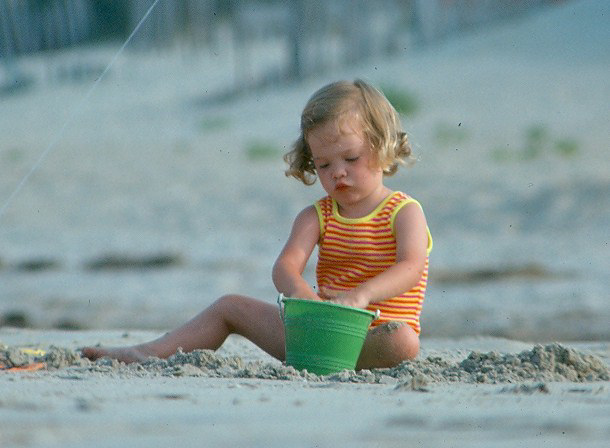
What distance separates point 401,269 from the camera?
3.59 m

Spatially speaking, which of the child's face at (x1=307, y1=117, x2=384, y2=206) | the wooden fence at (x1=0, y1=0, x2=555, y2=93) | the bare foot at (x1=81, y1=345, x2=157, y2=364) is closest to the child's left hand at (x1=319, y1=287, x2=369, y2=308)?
the child's face at (x1=307, y1=117, x2=384, y2=206)

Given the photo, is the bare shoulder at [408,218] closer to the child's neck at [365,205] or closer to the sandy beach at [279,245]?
the child's neck at [365,205]

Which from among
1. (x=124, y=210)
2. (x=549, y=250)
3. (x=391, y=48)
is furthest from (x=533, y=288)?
(x=391, y=48)

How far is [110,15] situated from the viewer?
11.2 metres

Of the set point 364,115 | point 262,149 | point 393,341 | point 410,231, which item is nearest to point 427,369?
point 393,341

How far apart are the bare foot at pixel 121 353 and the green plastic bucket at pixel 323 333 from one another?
535mm

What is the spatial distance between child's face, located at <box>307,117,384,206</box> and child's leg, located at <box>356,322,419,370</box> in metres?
0.42

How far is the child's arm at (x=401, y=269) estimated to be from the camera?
3.50 meters

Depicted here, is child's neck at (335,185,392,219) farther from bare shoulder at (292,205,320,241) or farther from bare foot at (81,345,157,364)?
bare foot at (81,345,157,364)

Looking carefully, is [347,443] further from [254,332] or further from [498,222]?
[498,222]

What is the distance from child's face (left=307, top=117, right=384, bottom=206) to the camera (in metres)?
3.65

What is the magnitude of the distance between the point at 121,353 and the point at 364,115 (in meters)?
0.99

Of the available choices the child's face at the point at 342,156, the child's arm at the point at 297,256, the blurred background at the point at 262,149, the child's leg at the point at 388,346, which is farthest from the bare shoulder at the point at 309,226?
the blurred background at the point at 262,149

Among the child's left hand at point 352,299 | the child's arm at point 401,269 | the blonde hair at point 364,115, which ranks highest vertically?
the blonde hair at point 364,115
